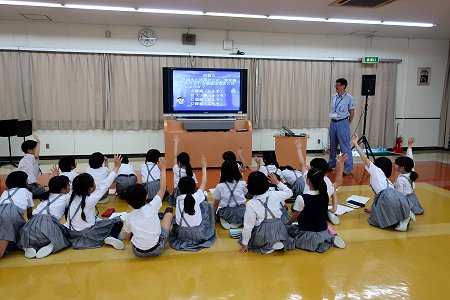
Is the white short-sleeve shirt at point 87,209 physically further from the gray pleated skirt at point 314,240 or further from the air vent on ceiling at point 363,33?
the air vent on ceiling at point 363,33

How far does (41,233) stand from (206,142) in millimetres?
3699

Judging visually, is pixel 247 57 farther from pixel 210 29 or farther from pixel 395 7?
pixel 395 7

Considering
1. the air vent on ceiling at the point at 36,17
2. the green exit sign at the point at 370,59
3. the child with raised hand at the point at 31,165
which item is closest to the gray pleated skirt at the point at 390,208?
the child with raised hand at the point at 31,165

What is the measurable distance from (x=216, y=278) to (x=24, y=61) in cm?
626

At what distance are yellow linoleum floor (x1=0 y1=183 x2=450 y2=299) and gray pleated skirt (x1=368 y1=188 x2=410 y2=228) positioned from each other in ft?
0.71

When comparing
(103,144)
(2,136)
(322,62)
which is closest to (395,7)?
(322,62)

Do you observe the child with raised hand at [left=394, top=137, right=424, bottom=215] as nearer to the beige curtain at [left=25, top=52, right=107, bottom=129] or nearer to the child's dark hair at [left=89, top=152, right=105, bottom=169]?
the child's dark hair at [left=89, top=152, right=105, bottom=169]

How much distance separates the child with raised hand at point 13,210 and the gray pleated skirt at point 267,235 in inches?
75.3

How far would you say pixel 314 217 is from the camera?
2.97 m

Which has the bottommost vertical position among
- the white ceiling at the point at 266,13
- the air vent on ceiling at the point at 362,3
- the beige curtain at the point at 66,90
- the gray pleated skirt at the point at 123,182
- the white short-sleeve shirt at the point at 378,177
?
the gray pleated skirt at the point at 123,182

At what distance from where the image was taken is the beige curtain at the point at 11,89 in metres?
6.77

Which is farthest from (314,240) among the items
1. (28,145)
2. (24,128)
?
(24,128)

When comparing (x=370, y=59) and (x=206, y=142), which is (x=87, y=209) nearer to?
(x=206, y=142)

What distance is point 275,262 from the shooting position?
9.23ft
